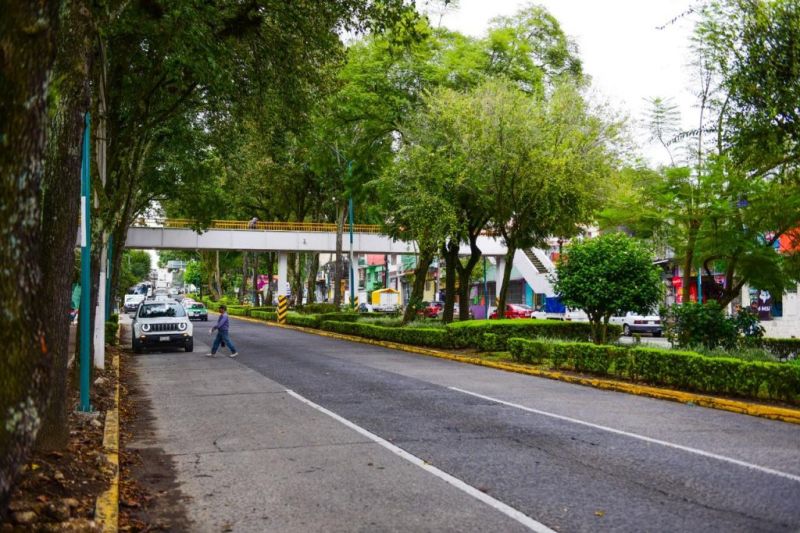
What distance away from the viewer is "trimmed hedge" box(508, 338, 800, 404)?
1148cm

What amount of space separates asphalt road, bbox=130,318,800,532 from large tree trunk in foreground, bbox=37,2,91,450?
140 cm

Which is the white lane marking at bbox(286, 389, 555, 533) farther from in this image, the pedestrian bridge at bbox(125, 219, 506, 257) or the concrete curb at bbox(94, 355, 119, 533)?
the pedestrian bridge at bbox(125, 219, 506, 257)

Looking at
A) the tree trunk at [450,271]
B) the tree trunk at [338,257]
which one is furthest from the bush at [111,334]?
the tree trunk at [338,257]

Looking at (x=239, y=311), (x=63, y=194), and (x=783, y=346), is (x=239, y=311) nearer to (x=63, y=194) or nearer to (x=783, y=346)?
(x=783, y=346)

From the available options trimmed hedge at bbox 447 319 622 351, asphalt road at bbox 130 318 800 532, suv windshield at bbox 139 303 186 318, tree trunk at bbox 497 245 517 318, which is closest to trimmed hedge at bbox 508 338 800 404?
asphalt road at bbox 130 318 800 532

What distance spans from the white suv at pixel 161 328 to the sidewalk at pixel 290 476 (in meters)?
11.9

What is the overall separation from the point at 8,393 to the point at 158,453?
5353 millimetres

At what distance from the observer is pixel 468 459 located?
7.61 metres

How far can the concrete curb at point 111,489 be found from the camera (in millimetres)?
5339

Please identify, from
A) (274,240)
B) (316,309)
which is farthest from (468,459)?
(274,240)

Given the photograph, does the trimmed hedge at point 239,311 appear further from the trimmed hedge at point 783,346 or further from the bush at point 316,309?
the trimmed hedge at point 783,346

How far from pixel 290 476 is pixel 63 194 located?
344 cm

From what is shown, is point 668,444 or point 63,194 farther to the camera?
point 668,444

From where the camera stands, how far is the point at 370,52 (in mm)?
27391
